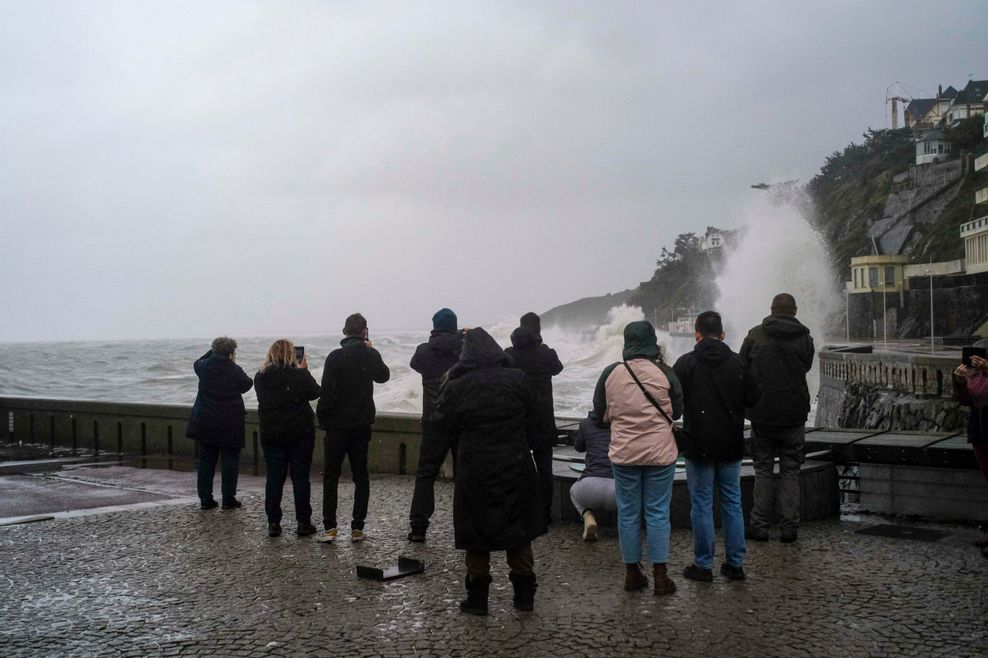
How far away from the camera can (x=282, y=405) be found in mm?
7914

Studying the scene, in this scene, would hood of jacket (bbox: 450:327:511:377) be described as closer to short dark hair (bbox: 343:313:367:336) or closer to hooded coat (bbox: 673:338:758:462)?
hooded coat (bbox: 673:338:758:462)

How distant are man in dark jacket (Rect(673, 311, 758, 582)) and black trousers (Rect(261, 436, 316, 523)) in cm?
337

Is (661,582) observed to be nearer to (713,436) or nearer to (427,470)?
(713,436)

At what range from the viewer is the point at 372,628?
5.17m

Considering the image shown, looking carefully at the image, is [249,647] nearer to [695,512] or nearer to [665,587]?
Result: [665,587]

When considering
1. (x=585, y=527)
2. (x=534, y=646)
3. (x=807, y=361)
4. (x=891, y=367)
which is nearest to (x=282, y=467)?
(x=585, y=527)

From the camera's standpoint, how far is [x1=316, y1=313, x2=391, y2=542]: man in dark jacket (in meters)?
7.55

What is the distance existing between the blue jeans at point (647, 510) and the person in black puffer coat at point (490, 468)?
28.0 inches

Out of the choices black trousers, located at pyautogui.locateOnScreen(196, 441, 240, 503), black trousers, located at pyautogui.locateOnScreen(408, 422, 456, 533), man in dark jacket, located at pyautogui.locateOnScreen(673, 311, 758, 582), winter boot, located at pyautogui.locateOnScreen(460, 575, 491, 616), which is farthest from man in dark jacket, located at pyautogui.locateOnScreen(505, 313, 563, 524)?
black trousers, located at pyautogui.locateOnScreen(196, 441, 240, 503)

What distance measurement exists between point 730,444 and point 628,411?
84 centimetres

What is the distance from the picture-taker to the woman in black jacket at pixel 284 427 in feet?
26.0

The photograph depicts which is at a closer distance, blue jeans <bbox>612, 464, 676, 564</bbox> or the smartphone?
blue jeans <bbox>612, 464, 676, 564</bbox>

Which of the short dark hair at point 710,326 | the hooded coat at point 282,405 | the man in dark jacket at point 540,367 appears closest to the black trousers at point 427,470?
the man in dark jacket at point 540,367

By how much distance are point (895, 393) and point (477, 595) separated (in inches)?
1222
